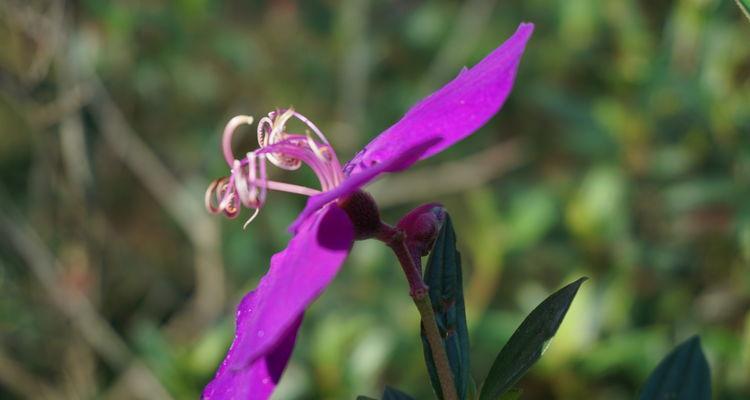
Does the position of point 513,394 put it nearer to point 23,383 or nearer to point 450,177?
point 450,177

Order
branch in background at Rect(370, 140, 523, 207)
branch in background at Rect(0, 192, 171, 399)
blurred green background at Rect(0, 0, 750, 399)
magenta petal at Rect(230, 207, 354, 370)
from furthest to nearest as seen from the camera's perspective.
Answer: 1. branch in background at Rect(370, 140, 523, 207)
2. branch in background at Rect(0, 192, 171, 399)
3. blurred green background at Rect(0, 0, 750, 399)
4. magenta petal at Rect(230, 207, 354, 370)

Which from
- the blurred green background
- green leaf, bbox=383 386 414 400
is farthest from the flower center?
the blurred green background

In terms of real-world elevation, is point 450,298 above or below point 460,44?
below

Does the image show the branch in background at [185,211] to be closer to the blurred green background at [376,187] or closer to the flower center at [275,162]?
the blurred green background at [376,187]

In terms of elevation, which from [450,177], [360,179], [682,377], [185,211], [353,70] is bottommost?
[682,377]

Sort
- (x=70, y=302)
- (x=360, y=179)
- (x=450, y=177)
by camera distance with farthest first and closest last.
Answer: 1. (x=450, y=177)
2. (x=70, y=302)
3. (x=360, y=179)

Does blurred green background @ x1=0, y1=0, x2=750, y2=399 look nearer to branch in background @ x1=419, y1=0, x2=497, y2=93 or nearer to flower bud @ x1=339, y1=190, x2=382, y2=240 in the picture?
branch in background @ x1=419, y1=0, x2=497, y2=93

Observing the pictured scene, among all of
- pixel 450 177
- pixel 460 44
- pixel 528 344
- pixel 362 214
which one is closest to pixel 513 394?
pixel 528 344

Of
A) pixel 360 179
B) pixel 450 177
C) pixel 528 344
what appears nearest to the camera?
pixel 360 179
